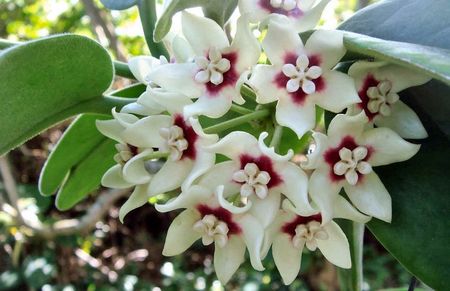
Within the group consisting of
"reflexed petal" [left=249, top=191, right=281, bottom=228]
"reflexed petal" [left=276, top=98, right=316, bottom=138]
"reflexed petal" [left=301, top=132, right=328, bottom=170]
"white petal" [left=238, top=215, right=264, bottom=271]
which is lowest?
"white petal" [left=238, top=215, right=264, bottom=271]

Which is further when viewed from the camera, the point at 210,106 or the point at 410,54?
A: the point at 210,106

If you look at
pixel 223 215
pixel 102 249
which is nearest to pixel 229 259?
pixel 223 215

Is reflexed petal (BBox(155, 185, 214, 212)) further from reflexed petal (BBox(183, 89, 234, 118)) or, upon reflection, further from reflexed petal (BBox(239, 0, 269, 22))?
reflexed petal (BBox(239, 0, 269, 22))

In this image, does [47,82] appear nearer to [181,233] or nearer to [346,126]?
[181,233]

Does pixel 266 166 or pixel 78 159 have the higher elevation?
pixel 266 166

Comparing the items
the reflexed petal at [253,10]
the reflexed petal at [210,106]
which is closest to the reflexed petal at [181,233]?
the reflexed petal at [210,106]

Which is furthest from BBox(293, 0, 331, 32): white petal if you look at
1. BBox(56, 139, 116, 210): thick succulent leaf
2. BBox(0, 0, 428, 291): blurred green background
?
BBox(0, 0, 428, 291): blurred green background
